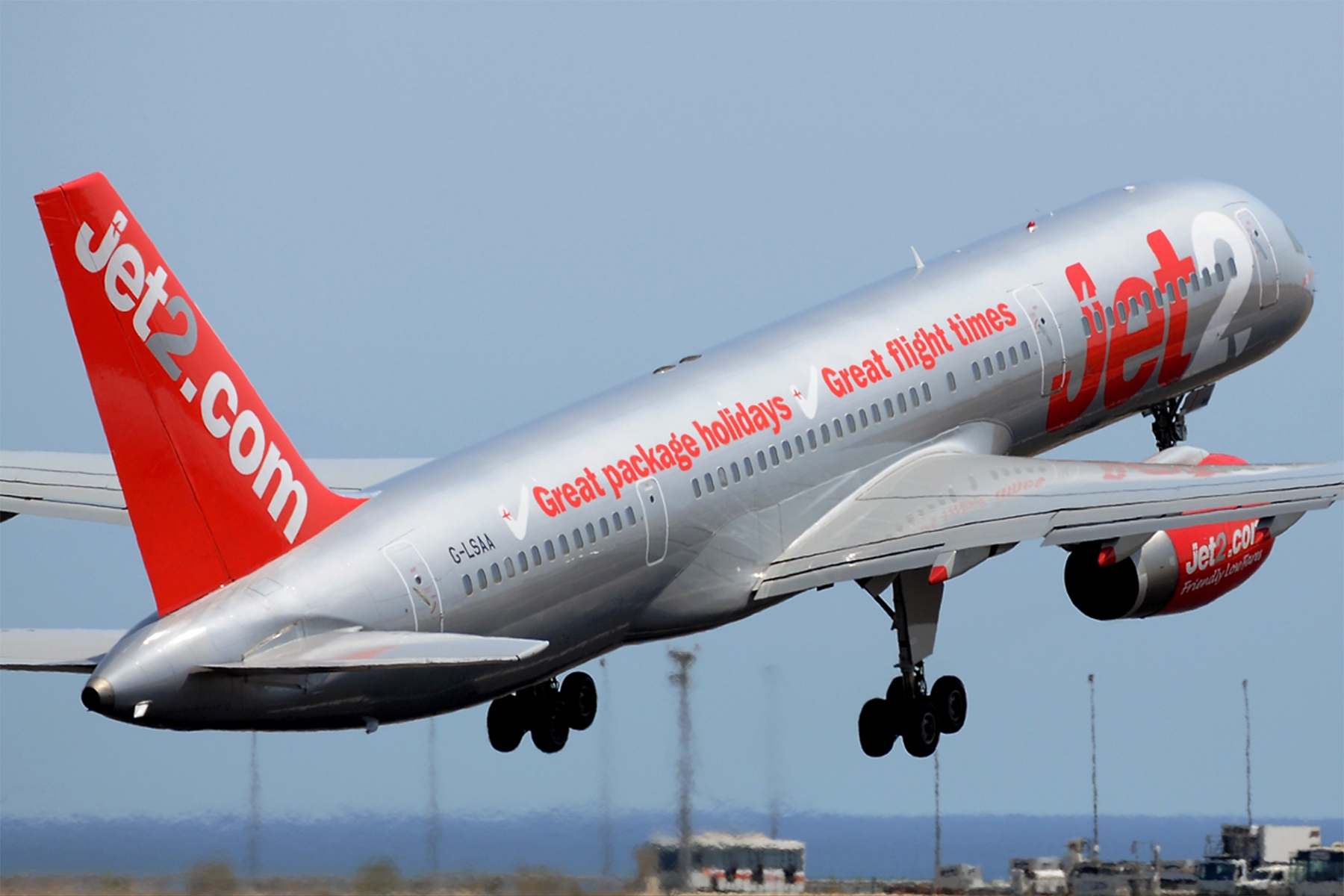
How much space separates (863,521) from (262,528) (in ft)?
32.6

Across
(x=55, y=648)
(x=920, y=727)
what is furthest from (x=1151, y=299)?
(x=55, y=648)

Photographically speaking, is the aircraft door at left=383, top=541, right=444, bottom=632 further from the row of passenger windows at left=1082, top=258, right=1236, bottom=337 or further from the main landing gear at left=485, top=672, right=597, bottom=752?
the row of passenger windows at left=1082, top=258, right=1236, bottom=337

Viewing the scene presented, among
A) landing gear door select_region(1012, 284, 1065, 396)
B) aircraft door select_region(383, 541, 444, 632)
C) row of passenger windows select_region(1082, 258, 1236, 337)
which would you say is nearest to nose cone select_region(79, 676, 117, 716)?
aircraft door select_region(383, 541, 444, 632)

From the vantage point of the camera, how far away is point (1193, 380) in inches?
1623

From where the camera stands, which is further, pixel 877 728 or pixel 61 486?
pixel 877 728

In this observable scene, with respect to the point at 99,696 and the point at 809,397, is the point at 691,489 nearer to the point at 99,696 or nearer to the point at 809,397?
the point at 809,397

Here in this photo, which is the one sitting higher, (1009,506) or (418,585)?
(1009,506)

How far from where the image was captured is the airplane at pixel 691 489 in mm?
27328

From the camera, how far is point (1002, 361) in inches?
1485

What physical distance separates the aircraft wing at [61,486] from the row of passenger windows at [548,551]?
4318 mm

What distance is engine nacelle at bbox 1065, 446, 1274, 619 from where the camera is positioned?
119ft

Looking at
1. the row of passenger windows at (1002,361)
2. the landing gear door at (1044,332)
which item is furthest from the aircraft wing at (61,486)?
the landing gear door at (1044,332)

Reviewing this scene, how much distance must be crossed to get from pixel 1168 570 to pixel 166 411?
15.5 m

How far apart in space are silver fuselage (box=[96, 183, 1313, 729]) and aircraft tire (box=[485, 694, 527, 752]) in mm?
2981
